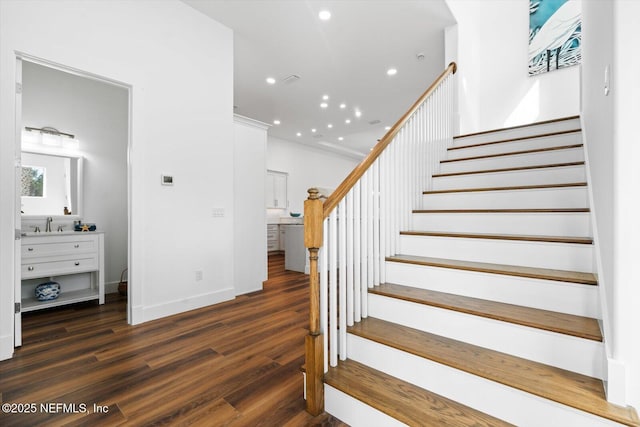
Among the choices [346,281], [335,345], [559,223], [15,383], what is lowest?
[15,383]

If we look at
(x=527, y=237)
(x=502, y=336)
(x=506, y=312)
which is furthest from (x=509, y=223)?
(x=502, y=336)

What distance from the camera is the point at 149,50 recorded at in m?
2.93

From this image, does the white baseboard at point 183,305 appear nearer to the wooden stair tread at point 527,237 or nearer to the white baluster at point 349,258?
the white baluster at point 349,258

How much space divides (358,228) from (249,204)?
8.34 ft

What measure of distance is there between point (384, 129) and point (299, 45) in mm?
4685

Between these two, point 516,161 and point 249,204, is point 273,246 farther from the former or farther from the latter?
point 516,161

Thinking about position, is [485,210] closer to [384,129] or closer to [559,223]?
Answer: [559,223]

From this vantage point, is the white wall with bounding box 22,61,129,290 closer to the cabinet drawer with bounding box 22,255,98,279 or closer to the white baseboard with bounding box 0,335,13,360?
the cabinet drawer with bounding box 22,255,98,279

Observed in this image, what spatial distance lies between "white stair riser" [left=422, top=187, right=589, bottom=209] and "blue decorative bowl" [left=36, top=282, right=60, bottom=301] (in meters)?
4.13

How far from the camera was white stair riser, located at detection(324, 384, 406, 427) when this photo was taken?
132 centimetres

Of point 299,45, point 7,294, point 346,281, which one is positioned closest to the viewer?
point 346,281

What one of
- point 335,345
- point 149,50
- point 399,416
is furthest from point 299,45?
point 399,416

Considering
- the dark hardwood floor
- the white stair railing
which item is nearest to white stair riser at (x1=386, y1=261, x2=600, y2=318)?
the white stair railing

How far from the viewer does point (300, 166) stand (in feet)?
30.5
